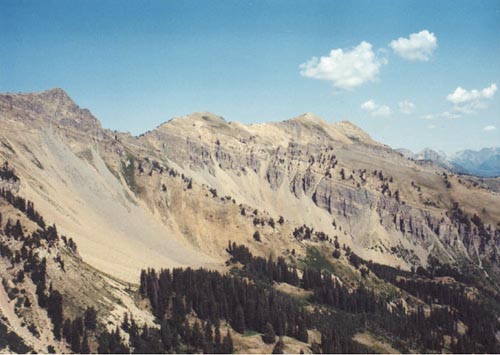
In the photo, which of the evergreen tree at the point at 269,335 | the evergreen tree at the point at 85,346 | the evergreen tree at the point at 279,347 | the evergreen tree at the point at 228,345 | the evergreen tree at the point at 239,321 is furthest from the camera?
the evergreen tree at the point at 239,321

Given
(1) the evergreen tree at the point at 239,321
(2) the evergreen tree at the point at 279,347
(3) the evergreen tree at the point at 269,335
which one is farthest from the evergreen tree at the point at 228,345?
(3) the evergreen tree at the point at 269,335

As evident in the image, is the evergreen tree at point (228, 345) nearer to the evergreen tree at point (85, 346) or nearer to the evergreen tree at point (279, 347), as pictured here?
the evergreen tree at point (279, 347)

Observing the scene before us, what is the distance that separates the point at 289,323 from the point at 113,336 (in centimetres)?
6945

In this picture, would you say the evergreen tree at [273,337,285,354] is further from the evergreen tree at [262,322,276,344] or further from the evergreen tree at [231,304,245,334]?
the evergreen tree at [231,304,245,334]

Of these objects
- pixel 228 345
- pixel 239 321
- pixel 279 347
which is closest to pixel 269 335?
pixel 279 347

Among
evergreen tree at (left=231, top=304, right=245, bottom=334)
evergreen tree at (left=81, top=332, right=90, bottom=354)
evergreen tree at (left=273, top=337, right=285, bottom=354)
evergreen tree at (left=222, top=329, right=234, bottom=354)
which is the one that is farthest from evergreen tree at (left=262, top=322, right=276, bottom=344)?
evergreen tree at (left=81, top=332, right=90, bottom=354)

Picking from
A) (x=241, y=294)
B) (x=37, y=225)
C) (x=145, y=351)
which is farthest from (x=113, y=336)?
(x=241, y=294)

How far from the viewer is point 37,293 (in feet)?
390

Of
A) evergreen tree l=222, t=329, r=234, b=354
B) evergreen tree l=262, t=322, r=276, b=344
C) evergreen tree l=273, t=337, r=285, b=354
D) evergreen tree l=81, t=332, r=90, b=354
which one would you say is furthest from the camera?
evergreen tree l=262, t=322, r=276, b=344

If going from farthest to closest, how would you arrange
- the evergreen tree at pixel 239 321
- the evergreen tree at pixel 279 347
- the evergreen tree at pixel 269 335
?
the evergreen tree at pixel 239 321
the evergreen tree at pixel 269 335
the evergreen tree at pixel 279 347

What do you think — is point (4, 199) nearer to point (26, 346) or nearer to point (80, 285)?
point (80, 285)

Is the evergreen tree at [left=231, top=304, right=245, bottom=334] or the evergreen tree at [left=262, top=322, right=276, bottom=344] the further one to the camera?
the evergreen tree at [left=231, top=304, right=245, bottom=334]

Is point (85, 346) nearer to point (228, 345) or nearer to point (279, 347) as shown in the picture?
point (228, 345)

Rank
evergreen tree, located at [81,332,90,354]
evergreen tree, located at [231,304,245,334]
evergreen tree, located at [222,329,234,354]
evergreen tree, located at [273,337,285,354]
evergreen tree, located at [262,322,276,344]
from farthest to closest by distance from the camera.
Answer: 1. evergreen tree, located at [231,304,245,334]
2. evergreen tree, located at [262,322,276,344]
3. evergreen tree, located at [273,337,285,354]
4. evergreen tree, located at [222,329,234,354]
5. evergreen tree, located at [81,332,90,354]
